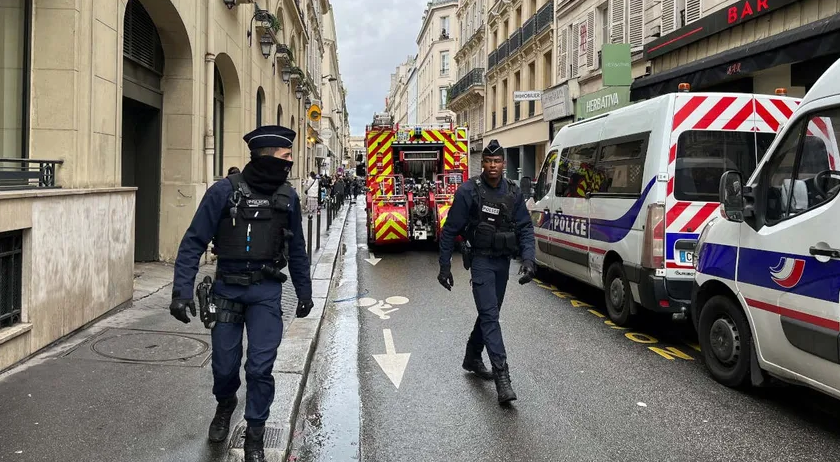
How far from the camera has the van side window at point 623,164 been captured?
6926 millimetres

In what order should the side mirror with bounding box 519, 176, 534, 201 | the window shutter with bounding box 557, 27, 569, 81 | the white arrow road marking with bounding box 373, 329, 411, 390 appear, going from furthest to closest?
1. the window shutter with bounding box 557, 27, 569, 81
2. the side mirror with bounding box 519, 176, 534, 201
3. the white arrow road marking with bounding box 373, 329, 411, 390

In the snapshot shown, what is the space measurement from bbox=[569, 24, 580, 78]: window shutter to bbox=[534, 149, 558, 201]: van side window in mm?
13062

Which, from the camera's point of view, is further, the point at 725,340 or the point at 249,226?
the point at 725,340

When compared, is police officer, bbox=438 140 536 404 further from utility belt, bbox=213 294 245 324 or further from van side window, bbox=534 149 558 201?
van side window, bbox=534 149 558 201

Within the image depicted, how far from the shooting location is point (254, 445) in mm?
3629

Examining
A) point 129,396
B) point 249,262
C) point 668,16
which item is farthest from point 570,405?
point 668,16

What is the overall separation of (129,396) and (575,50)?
2054cm

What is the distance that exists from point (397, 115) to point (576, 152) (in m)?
108

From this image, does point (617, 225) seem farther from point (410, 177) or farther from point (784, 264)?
point (410, 177)

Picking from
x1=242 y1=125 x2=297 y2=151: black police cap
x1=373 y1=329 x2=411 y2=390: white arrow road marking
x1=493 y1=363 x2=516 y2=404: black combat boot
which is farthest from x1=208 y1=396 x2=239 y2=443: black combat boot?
x1=493 y1=363 x2=516 y2=404: black combat boot

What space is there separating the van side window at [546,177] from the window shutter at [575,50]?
514 inches

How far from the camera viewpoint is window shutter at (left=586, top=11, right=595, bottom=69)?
20.8 metres

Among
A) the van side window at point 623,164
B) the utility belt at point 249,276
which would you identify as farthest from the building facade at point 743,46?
the utility belt at point 249,276

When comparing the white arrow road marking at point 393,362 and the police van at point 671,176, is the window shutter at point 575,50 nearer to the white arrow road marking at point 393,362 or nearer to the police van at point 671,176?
the police van at point 671,176
